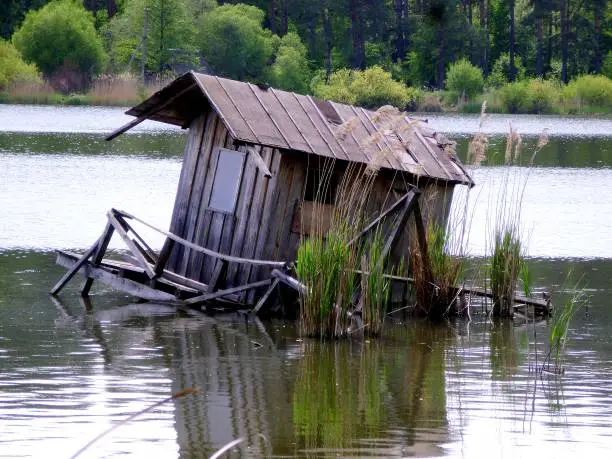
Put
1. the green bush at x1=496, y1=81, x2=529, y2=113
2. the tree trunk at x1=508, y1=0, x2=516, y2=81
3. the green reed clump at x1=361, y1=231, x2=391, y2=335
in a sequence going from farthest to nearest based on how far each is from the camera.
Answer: the tree trunk at x1=508, y1=0, x2=516, y2=81
the green bush at x1=496, y1=81, x2=529, y2=113
the green reed clump at x1=361, y1=231, x2=391, y2=335

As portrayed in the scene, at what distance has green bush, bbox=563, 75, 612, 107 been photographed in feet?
288

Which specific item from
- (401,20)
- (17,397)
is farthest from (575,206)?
(401,20)

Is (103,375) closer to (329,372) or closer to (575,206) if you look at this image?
(329,372)

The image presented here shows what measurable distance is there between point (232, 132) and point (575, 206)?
1783 centimetres

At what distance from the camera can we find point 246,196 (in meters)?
15.9

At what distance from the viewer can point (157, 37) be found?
90625mm

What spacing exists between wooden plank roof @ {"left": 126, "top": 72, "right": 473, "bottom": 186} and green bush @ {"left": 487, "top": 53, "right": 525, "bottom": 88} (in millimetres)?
81329

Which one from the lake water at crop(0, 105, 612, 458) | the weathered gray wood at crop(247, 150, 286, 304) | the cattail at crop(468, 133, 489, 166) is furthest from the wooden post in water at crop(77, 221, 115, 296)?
the cattail at crop(468, 133, 489, 166)

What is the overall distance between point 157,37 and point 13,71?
14.7 m

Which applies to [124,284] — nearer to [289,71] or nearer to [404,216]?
[404,216]

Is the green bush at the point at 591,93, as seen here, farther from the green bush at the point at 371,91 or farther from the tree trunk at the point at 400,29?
the tree trunk at the point at 400,29

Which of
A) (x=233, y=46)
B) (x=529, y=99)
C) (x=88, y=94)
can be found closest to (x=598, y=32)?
(x=529, y=99)

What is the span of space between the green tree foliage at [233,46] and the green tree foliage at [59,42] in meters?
9.47

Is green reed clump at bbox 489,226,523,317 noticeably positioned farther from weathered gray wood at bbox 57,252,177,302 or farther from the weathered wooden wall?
weathered gray wood at bbox 57,252,177,302
